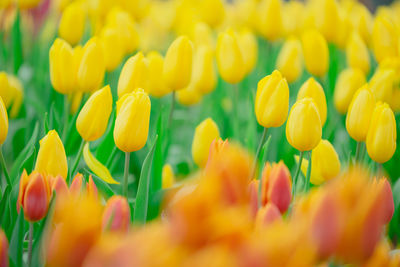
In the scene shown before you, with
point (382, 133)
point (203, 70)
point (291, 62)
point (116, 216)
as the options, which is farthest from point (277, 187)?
point (291, 62)

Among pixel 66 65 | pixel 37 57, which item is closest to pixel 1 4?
pixel 37 57

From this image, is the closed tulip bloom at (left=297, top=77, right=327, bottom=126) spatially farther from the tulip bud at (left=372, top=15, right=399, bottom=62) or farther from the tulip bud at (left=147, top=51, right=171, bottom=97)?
the tulip bud at (left=372, top=15, right=399, bottom=62)

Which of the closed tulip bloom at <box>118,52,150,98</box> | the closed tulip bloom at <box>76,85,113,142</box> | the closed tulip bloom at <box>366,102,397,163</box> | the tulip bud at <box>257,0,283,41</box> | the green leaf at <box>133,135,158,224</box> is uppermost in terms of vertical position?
the tulip bud at <box>257,0,283,41</box>

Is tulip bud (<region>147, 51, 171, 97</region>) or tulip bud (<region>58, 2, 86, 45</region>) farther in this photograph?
tulip bud (<region>58, 2, 86, 45</region>)

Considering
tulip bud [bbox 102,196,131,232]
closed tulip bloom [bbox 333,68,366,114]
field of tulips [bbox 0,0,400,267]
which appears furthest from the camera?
closed tulip bloom [bbox 333,68,366,114]

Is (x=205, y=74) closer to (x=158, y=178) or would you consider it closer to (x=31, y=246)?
(x=158, y=178)

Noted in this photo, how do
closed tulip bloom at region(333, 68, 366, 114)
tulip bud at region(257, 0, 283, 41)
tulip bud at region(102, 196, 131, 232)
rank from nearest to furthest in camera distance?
tulip bud at region(102, 196, 131, 232) → closed tulip bloom at region(333, 68, 366, 114) → tulip bud at region(257, 0, 283, 41)

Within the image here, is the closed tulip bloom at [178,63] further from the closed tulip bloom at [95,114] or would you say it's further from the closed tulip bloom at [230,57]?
the closed tulip bloom at [95,114]

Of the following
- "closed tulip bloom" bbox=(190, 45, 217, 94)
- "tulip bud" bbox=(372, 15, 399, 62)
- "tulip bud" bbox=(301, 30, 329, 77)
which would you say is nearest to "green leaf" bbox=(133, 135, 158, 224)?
"closed tulip bloom" bbox=(190, 45, 217, 94)
